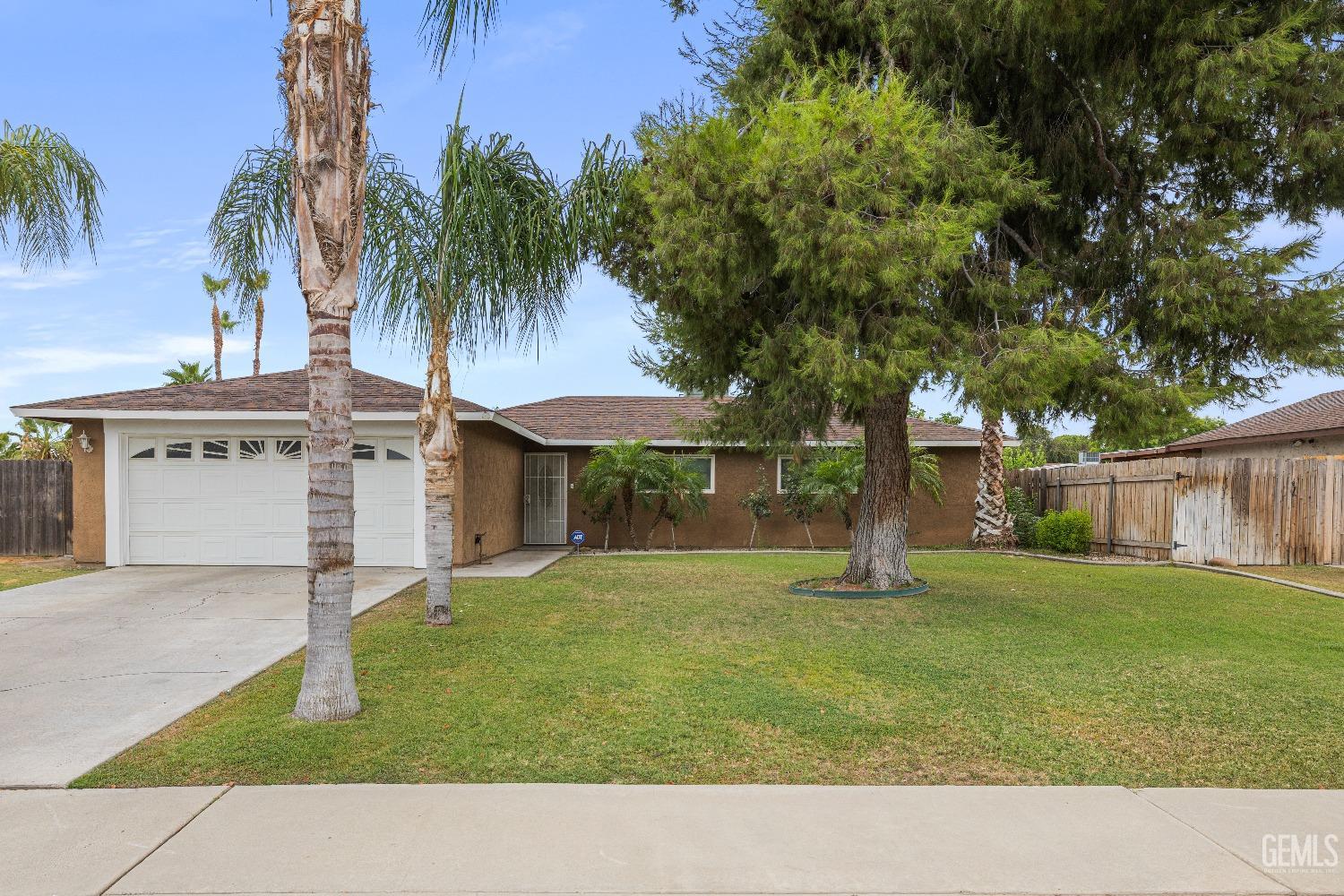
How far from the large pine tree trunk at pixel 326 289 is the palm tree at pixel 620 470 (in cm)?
1165

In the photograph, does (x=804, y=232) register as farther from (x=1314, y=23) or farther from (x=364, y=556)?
(x=364, y=556)

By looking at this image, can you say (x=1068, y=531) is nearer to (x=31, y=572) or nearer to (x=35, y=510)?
(x=31, y=572)

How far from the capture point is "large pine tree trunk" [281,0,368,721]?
5.32 meters

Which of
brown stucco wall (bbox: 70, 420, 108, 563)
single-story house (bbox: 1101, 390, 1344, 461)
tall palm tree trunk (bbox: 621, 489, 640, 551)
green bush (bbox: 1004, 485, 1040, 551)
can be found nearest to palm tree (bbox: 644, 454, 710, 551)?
tall palm tree trunk (bbox: 621, 489, 640, 551)

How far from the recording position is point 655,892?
3217mm

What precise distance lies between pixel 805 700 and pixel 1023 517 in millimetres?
14604

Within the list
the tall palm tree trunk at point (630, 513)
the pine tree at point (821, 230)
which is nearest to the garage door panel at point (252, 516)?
the tall palm tree trunk at point (630, 513)

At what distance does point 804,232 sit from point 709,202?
1.29 metres

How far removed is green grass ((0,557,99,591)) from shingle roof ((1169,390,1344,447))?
22.1m

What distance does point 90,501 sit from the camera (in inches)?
547

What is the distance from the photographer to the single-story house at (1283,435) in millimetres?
16984

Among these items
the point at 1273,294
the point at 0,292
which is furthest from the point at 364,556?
the point at 1273,294

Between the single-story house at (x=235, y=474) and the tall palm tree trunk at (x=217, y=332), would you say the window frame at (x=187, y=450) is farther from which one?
the tall palm tree trunk at (x=217, y=332)

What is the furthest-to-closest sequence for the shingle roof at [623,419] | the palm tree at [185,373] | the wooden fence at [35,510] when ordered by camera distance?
the palm tree at [185,373], the shingle roof at [623,419], the wooden fence at [35,510]
